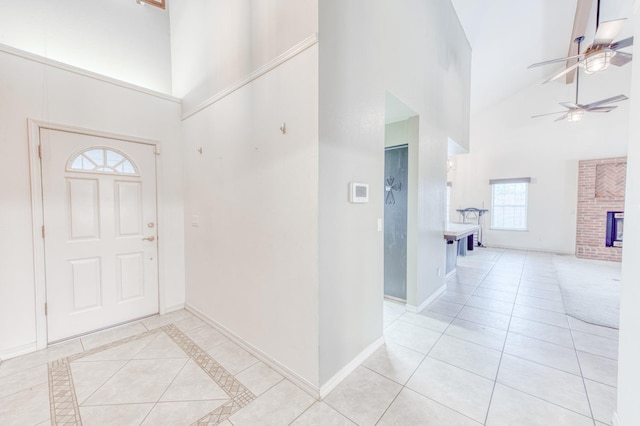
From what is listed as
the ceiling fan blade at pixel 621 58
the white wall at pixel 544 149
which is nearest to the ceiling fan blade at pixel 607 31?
the ceiling fan blade at pixel 621 58

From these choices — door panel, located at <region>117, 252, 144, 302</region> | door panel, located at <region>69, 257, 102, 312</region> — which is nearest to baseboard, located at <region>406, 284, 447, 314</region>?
door panel, located at <region>117, 252, 144, 302</region>

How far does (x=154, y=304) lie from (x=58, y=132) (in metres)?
2.11

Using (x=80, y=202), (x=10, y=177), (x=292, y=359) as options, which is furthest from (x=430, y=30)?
(x=10, y=177)

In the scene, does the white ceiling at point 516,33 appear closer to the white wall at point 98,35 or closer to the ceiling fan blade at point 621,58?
the ceiling fan blade at point 621,58

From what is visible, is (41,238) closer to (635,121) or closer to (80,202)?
(80,202)

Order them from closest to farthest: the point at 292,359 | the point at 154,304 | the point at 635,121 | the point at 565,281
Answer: the point at 635,121
the point at 292,359
the point at 154,304
the point at 565,281

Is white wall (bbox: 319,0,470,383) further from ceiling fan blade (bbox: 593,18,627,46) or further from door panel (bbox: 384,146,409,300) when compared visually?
ceiling fan blade (bbox: 593,18,627,46)

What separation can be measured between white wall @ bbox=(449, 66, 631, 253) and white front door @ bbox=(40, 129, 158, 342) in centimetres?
878

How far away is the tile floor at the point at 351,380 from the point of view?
166 cm

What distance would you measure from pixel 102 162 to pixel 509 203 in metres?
9.45

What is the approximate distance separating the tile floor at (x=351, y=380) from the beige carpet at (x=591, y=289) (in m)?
0.39

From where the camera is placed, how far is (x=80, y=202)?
2.64 meters

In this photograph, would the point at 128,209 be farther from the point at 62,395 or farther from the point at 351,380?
the point at 351,380

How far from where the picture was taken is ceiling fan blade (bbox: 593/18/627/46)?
7.80 feet
